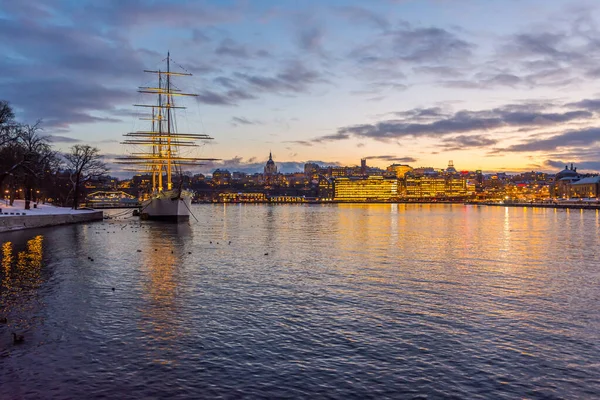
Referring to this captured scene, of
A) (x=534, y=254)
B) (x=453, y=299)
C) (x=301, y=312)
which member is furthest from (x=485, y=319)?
(x=534, y=254)

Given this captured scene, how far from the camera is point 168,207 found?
78.8 metres

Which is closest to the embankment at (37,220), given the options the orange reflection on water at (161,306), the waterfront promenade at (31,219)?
the waterfront promenade at (31,219)

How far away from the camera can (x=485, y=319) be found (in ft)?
53.6

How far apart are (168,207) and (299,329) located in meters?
67.2

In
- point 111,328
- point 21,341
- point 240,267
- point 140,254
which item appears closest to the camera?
point 21,341

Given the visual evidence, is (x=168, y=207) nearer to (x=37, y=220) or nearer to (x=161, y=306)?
(x=37, y=220)

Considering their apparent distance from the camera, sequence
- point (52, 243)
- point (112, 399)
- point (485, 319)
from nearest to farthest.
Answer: point (112, 399) → point (485, 319) → point (52, 243)

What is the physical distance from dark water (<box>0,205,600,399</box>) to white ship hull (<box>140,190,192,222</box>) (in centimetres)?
4885

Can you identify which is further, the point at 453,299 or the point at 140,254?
the point at 140,254

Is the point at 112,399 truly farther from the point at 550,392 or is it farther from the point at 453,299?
the point at 453,299

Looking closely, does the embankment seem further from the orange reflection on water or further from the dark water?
the orange reflection on water

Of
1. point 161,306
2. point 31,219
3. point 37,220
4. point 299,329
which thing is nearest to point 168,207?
point 37,220

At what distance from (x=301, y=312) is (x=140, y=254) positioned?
65.1 ft

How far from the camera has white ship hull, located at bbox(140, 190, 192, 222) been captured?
7834 centimetres
